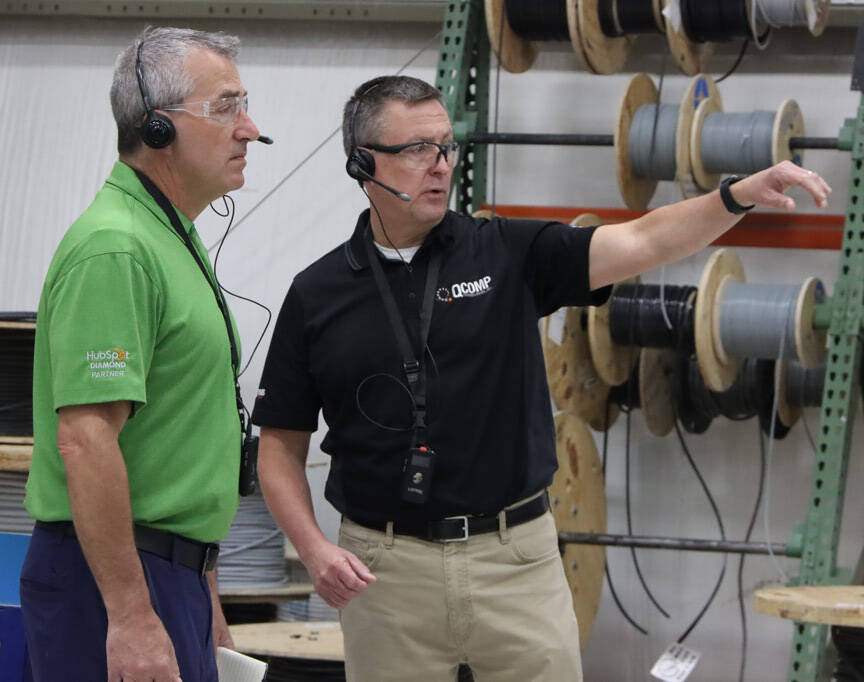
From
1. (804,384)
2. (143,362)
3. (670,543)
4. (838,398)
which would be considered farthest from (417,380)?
(804,384)

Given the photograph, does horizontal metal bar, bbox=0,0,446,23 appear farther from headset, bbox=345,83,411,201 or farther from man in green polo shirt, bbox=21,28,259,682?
man in green polo shirt, bbox=21,28,259,682

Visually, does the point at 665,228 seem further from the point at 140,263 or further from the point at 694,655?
the point at 694,655

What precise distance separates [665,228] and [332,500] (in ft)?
2.83

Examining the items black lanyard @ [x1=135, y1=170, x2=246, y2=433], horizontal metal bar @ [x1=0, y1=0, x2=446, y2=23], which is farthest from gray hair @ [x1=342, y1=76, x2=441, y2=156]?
horizontal metal bar @ [x1=0, y1=0, x2=446, y2=23]

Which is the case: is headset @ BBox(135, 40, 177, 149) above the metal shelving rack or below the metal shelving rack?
above

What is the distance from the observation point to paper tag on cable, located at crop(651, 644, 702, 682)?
3814mm

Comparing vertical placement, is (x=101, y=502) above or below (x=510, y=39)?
below

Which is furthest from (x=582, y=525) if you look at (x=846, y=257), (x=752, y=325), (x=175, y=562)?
(x=175, y=562)

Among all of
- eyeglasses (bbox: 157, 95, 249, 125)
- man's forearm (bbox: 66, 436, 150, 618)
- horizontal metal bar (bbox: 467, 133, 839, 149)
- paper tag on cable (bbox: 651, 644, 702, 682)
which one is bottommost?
paper tag on cable (bbox: 651, 644, 702, 682)

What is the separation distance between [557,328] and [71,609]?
2.42 metres

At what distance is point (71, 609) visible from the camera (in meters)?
1.89

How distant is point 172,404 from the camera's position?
195 centimetres

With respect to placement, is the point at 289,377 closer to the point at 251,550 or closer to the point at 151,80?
the point at 151,80

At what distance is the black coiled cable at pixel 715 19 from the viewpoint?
4.00m
